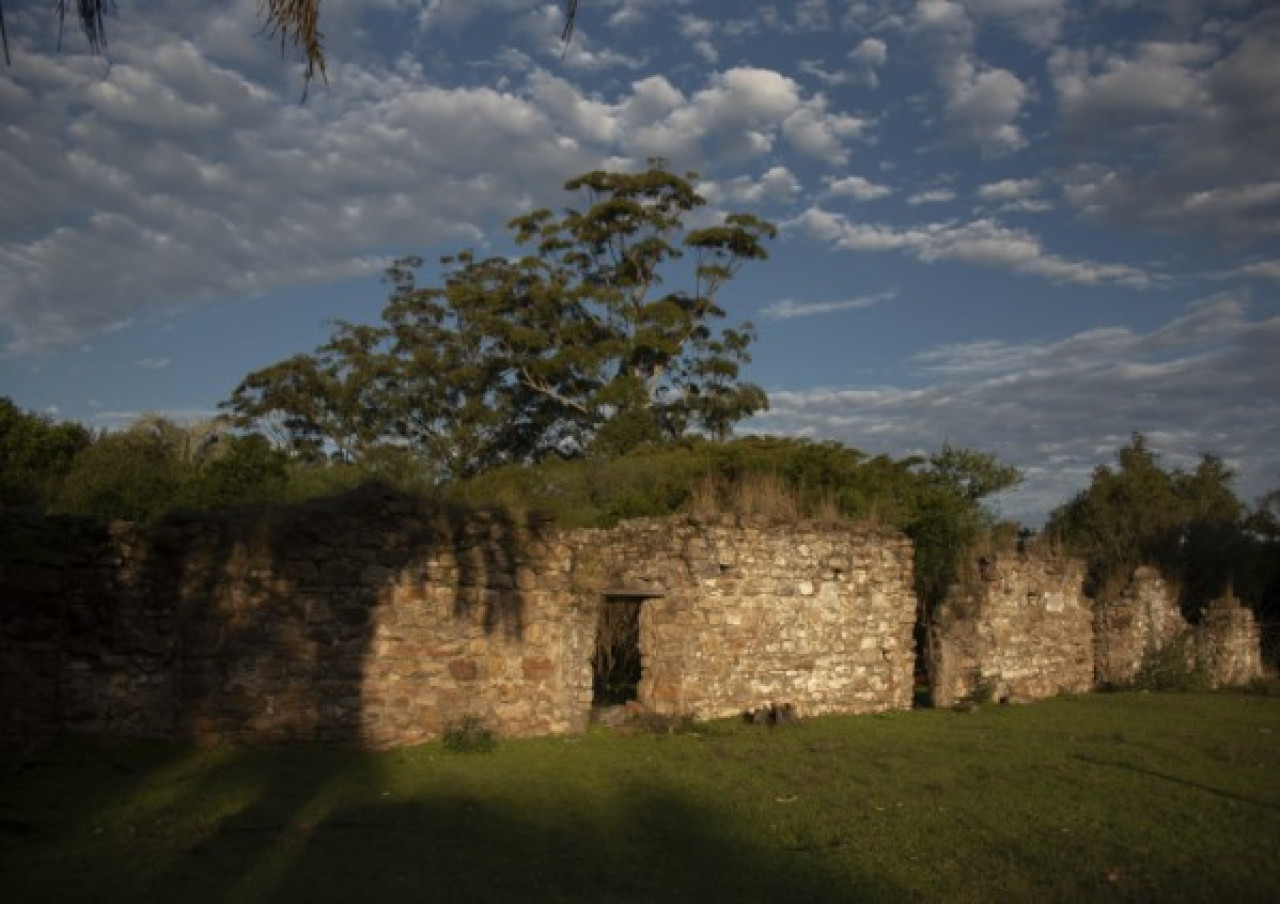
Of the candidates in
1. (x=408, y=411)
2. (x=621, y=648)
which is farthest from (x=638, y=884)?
(x=408, y=411)

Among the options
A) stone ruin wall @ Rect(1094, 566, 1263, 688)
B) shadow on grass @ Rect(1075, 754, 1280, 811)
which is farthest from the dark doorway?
stone ruin wall @ Rect(1094, 566, 1263, 688)

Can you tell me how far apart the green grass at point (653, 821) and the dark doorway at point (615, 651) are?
4443 mm

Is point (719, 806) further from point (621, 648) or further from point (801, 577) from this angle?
point (621, 648)

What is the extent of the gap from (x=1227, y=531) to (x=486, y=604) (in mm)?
25508

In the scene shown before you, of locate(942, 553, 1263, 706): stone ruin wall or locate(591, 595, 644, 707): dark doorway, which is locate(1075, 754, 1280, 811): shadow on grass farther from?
locate(591, 595, 644, 707): dark doorway

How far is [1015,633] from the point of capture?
17.8 metres

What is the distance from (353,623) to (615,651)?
7.58 m

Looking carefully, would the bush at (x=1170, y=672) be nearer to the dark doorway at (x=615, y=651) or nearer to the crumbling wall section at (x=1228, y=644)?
the crumbling wall section at (x=1228, y=644)

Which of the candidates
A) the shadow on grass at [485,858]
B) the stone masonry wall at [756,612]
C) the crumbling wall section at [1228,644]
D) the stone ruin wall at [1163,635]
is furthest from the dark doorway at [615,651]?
the crumbling wall section at [1228,644]

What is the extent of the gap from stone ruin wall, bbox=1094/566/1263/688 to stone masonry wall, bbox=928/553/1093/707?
1.41 ft

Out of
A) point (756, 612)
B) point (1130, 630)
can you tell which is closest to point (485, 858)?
point (756, 612)

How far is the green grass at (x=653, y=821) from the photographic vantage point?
6438 mm

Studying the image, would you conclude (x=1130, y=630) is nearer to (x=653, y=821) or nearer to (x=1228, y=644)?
(x=1228, y=644)

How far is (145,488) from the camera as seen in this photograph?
62.1ft
